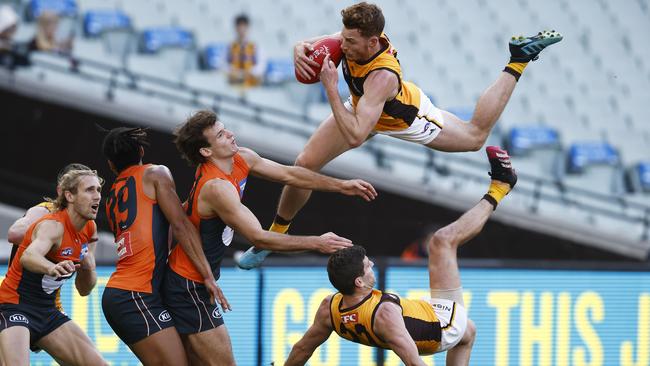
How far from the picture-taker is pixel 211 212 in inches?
268

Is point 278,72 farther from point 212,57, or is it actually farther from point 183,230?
point 183,230

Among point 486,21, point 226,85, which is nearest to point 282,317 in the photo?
point 226,85

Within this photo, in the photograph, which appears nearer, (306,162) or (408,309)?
(408,309)

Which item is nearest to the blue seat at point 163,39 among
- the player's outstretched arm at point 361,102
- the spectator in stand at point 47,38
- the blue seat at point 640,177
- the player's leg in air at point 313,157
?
the spectator in stand at point 47,38

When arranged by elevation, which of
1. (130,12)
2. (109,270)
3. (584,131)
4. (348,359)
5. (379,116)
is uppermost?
(130,12)

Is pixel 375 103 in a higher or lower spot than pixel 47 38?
lower

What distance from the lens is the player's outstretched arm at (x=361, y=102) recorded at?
6.82 m

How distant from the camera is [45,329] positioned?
731 cm

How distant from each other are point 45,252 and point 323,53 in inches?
82.3

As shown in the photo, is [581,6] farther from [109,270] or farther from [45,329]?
[45,329]

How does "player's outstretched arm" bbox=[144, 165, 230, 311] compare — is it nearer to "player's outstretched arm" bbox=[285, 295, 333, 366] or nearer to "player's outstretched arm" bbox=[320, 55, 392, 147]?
"player's outstretched arm" bbox=[285, 295, 333, 366]

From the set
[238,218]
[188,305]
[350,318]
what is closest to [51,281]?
[188,305]

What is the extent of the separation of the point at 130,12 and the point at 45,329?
8296mm

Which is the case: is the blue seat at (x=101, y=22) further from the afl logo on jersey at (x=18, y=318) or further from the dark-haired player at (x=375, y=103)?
the afl logo on jersey at (x=18, y=318)
